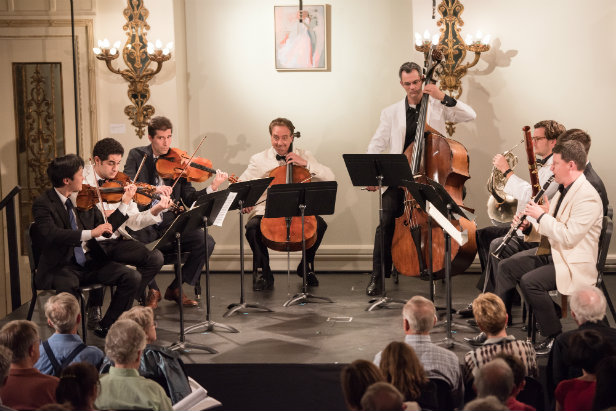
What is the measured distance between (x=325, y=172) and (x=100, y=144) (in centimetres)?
194

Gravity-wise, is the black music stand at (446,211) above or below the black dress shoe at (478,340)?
above

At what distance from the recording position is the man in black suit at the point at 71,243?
197 inches

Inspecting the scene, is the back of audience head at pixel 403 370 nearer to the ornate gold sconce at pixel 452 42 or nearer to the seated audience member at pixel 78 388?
the seated audience member at pixel 78 388

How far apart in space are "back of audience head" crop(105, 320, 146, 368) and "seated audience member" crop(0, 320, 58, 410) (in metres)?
0.25

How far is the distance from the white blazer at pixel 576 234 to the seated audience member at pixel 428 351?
141 centimetres

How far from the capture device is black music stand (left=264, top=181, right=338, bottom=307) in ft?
18.1

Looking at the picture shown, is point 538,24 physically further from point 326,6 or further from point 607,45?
point 326,6

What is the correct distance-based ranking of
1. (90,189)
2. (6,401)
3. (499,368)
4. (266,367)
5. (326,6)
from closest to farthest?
(499,368)
(6,401)
(266,367)
(90,189)
(326,6)

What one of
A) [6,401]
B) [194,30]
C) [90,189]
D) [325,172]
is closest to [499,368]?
[6,401]

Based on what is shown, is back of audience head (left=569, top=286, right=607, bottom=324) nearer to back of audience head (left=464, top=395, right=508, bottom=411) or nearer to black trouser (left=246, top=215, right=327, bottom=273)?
back of audience head (left=464, top=395, right=508, bottom=411)


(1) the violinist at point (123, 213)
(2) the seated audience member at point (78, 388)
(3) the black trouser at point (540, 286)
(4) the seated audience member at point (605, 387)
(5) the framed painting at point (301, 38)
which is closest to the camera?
(2) the seated audience member at point (78, 388)

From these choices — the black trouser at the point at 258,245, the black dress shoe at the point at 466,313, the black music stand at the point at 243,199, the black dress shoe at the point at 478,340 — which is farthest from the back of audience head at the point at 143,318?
the black trouser at the point at 258,245

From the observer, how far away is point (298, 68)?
23.5 ft

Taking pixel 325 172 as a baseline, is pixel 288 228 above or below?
below
